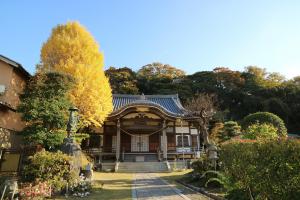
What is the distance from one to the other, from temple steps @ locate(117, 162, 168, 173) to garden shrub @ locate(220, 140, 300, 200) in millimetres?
14763

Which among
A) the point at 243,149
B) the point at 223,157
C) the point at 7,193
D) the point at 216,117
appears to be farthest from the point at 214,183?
the point at 216,117

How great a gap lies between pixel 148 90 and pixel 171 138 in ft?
75.7

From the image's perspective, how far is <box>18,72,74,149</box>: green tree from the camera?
1244cm

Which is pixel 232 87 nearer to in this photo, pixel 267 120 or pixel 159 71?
pixel 159 71

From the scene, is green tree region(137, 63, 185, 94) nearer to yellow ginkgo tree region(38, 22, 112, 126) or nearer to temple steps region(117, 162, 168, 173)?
temple steps region(117, 162, 168, 173)

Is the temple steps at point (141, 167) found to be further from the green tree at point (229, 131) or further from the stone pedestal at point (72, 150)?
the stone pedestal at point (72, 150)

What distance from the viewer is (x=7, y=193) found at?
8352mm

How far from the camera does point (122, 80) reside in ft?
151

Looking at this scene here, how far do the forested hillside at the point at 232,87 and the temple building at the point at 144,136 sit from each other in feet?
50.5

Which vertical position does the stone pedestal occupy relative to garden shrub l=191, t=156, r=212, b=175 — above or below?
above

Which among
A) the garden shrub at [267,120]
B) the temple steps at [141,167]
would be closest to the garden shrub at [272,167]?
the temple steps at [141,167]

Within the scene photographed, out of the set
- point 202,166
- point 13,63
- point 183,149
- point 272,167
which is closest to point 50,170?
point 202,166

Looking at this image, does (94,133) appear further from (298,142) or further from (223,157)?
(298,142)

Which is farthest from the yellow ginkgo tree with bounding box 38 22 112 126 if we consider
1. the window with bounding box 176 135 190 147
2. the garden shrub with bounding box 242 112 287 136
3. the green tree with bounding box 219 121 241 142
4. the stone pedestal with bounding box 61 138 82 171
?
the garden shrub with bounding box 242 112 287 136
